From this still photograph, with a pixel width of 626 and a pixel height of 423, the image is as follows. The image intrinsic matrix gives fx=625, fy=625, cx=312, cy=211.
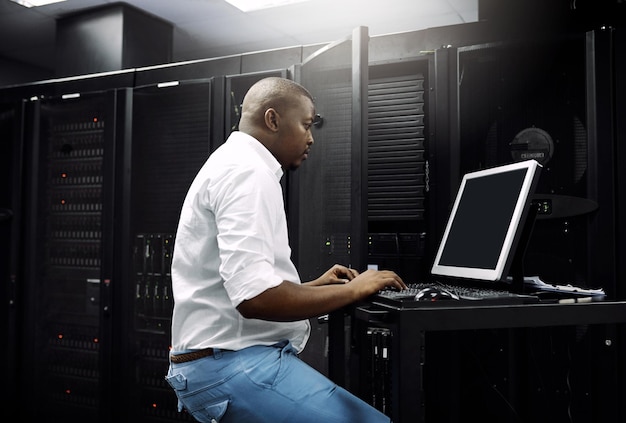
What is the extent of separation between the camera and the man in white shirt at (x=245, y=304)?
1226 millimetres

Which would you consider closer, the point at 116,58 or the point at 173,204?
the point at 173,204

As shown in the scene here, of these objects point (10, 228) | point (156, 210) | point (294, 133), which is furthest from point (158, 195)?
point (294, 133)

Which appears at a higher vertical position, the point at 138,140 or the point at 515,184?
the point at 138,140

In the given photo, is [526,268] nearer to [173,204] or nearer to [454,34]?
[454,34]

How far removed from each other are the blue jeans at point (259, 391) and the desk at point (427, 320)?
0.41 feet

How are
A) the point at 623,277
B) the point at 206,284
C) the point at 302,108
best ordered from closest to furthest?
1. the point at 206,284
2. the point at 302,108
3. the point at 623,277

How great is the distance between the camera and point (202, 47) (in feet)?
17.3

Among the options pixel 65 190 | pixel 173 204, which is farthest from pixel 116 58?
pixel 173 204

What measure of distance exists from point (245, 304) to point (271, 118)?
49 centimetres

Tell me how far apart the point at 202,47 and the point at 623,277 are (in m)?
4.09

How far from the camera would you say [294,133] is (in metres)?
1.51

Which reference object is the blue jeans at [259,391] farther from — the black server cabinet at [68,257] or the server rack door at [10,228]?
the server rack door at [10,228]

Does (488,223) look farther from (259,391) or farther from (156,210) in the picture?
(156,210)

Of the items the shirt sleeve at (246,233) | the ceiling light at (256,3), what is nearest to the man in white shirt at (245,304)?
the shirt sleeve at (246,233)
